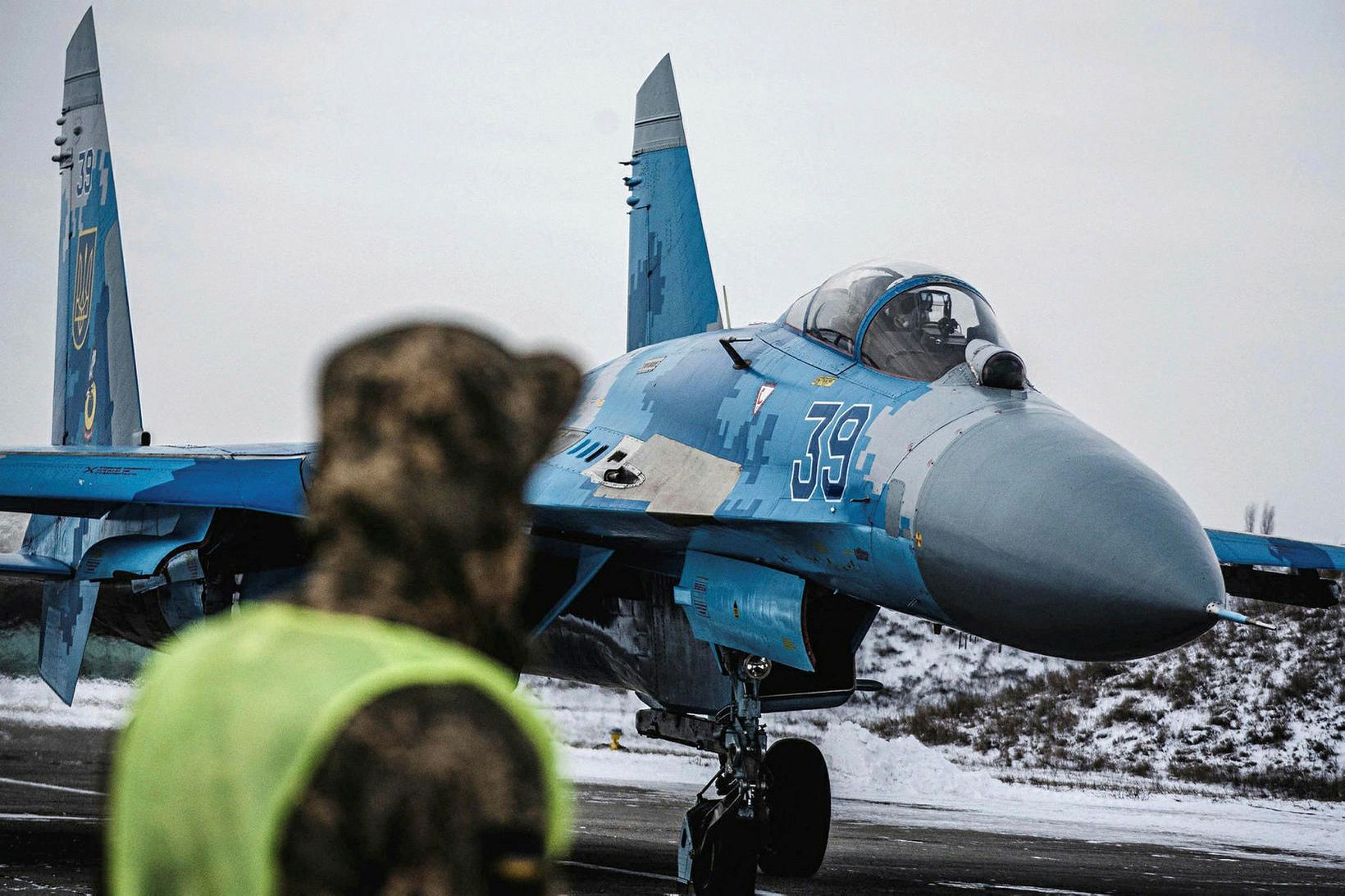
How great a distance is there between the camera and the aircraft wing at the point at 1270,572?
31.7ft

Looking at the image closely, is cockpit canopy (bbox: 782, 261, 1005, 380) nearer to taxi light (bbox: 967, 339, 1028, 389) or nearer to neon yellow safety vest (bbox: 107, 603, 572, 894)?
taxi light (bbox: 967, 339, 1028, 389)

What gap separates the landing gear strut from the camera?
808cm

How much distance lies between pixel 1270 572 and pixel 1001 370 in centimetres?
430

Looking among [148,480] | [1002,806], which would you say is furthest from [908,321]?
[1002,806]

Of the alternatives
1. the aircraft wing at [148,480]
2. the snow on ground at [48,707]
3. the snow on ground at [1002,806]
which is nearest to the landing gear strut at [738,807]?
the aircraft wing at [148,480]

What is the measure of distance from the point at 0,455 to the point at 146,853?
9715mm

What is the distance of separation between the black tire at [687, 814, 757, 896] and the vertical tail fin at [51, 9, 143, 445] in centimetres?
675

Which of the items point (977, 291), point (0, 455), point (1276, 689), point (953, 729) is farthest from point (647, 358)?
point (1276, 689)

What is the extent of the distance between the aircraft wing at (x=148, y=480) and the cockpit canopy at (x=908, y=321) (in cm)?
379

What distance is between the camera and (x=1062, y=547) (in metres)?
5.58

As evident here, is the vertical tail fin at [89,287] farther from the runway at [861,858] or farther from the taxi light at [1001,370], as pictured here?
the taxi light at [1001,370]

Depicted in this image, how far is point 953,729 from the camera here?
888 inches

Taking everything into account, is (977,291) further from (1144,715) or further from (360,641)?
(1144,715)

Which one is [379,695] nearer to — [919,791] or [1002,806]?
[1002,806]
